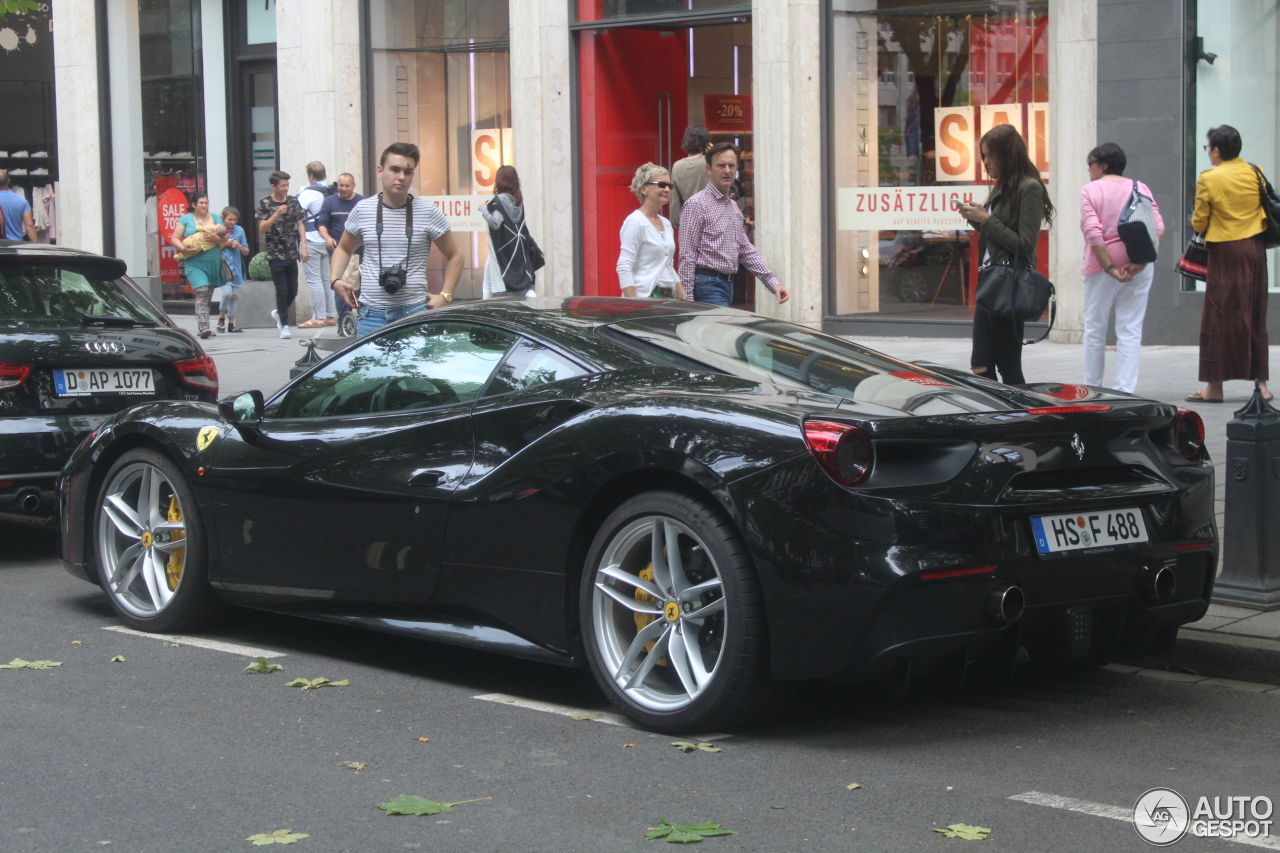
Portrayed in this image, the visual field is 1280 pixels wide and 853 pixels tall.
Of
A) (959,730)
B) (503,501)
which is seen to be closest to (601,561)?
(503,501)

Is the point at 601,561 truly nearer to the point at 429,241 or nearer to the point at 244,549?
the point at 244,549

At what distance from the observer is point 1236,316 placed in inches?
440

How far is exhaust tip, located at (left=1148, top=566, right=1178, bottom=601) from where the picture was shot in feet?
16.0

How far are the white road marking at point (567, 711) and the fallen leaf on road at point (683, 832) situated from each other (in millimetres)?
777

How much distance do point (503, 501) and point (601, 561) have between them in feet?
1.39

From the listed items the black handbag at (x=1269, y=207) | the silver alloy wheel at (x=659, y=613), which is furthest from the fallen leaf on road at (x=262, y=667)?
the black handbag at (x=1269, y=207)

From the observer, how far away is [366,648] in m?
6.15

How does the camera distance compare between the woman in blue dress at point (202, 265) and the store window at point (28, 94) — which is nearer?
the woman in blue dress at point (202, 265)

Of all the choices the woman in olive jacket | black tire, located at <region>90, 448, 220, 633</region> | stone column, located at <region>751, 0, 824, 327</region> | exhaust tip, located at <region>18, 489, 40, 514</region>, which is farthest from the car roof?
stone column, located at <region>751, 0, 824, 327</region>

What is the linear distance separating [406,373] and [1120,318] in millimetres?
6736

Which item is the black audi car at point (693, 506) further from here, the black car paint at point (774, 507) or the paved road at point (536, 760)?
the paved road at point (536, 760)

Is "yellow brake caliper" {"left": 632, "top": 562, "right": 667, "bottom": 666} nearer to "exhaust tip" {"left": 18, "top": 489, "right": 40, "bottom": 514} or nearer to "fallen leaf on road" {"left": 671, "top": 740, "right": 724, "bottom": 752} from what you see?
"fallen leaf on road" {"left": 671, "top": 740, "right": 724, "bottom": 752}

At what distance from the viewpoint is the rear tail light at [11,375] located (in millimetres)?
7715

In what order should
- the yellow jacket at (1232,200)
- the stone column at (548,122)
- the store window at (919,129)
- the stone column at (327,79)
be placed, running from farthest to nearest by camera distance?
1. the stone column at (327,79)
2. the stone column at (548,122)
3. the store window at (919,129)
4. the yellow jacket at (1232,200)
